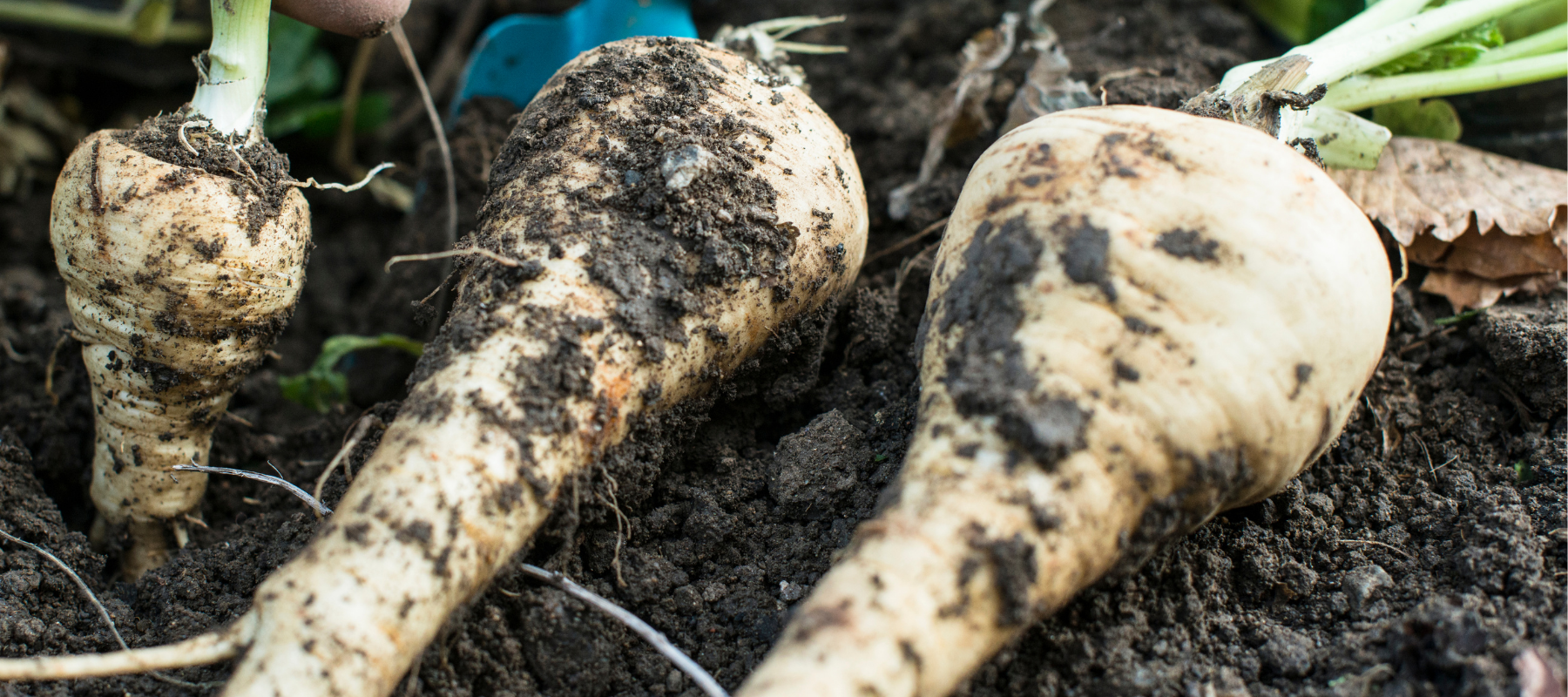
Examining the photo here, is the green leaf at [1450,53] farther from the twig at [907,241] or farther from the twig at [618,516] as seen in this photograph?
the twig at [618,516]

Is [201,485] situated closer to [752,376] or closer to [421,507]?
[421,507]

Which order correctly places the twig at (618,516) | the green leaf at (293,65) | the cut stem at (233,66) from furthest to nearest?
1. the green leaf at (293,65)
2. the cut stem at (233,66)
3. the twig at (618,516)

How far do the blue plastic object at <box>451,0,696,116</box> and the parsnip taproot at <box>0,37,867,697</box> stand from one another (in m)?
0.94

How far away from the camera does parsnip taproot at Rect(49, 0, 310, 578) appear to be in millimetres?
1820

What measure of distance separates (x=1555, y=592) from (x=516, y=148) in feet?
6.99

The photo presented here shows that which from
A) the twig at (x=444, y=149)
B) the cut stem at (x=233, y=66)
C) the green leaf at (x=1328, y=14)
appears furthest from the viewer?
the green leaf at (x=1328, y=14)

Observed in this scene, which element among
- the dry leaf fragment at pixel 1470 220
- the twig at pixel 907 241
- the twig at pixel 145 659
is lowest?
the dry leaf fragment at pixel 1470 220

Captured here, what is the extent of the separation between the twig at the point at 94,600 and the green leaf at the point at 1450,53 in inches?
113

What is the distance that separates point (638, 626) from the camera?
153 cm

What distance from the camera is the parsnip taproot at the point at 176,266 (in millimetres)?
1820

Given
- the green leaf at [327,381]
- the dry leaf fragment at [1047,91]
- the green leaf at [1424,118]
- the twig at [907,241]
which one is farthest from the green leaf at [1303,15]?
the green leaf at [327,381]

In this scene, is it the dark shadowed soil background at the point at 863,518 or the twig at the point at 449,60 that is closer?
the dark shadowed soil background at the point at 863,518

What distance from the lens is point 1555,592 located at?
155 cm

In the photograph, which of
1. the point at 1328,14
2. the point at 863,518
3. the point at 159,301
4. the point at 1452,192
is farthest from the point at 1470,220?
the point at 159,301
